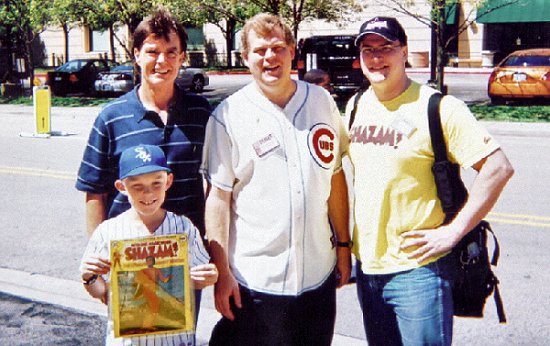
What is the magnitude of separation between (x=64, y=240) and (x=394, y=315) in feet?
16.7

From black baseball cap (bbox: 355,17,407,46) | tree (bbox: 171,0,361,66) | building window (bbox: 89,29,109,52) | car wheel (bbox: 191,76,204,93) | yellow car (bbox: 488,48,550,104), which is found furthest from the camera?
building window (bbox: 89,29,109,52)

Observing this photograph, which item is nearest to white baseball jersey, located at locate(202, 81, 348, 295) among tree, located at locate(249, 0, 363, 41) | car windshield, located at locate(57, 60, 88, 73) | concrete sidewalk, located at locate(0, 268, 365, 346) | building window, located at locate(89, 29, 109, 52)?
concrete sidewalk, located at locate(0, 268, 365, 346)

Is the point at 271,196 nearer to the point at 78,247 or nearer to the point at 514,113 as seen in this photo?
the point at 78,247

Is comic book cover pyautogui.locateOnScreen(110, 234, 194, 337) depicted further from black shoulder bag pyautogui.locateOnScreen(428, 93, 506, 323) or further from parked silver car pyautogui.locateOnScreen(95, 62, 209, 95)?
parked silver car pyautogui.locateOnScreen(95, 62, 209, 95)

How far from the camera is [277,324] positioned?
9.43ft

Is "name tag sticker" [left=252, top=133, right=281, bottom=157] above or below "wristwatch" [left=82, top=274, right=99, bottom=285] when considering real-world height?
above

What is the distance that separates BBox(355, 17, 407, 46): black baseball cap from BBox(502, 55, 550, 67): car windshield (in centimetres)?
1749

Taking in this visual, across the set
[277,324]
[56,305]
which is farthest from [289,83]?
[56,305]

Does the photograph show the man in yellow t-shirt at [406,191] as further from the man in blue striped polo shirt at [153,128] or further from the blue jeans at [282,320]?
the man in blue striped polo shirt at [153,128]

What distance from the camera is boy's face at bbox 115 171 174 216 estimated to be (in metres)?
2.72

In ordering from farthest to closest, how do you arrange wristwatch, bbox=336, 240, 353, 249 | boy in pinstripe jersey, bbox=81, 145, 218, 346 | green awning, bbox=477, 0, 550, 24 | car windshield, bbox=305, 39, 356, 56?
green awning, bbox=477, 0, 550, 24 < car windshield, bbox=305, 39, 356, 56 < wristwatch, bbox=336, 240, 353, 249 < boy in pinstripe jersey, bbox=81, 145, 218, 346

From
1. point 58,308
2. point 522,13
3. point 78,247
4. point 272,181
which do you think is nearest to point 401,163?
point 272,181

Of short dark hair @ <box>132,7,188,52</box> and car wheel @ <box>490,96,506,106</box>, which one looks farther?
car wheel @ <box>490,96,506,106</box>

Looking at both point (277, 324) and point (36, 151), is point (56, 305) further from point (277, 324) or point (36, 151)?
point (36, 151)
